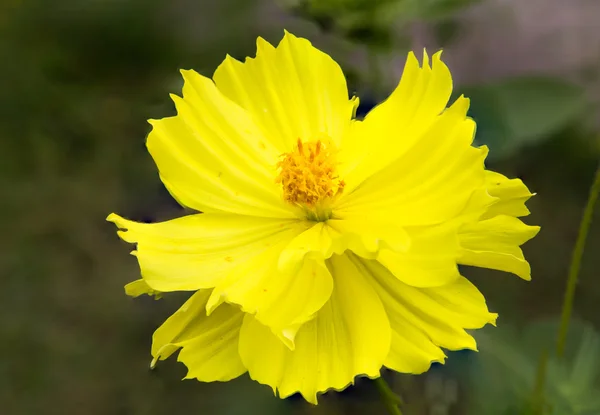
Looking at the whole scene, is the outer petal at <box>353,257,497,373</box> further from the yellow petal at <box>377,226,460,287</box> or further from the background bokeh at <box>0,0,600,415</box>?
the background bokeh at <box>0,0,600,415</box>

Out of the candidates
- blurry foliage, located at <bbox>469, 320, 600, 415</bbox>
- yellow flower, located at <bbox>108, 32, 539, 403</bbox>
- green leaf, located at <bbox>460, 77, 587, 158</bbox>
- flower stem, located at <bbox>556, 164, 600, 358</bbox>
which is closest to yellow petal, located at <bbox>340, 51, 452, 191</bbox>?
yellow flower, located at <bbox>108, 32, 539, 403</bbox>

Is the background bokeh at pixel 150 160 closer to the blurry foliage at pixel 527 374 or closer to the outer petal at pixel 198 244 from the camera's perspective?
the blurry foliage at pixel 527 374

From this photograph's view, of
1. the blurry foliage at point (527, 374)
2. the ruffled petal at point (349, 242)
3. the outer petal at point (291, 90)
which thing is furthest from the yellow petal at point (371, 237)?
the blurry foliage at point (527, 374)

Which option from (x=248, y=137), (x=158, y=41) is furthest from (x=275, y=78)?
(x=158, y=41)

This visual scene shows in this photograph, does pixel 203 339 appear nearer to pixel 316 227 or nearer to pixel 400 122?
pixel 316 227

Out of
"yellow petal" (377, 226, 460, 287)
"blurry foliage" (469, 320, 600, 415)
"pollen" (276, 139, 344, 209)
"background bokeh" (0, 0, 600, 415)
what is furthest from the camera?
"background bokeh" (0, 0, 600, 415)
